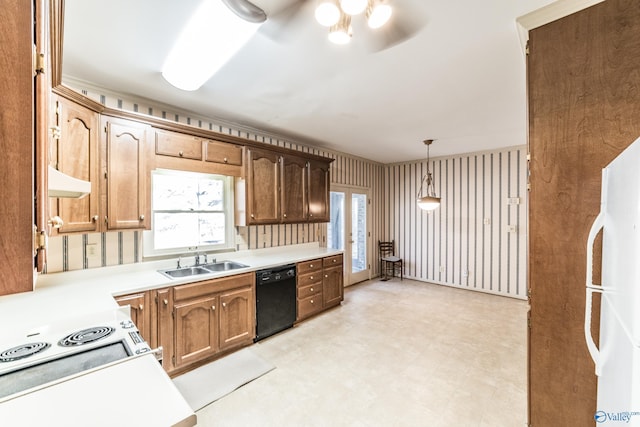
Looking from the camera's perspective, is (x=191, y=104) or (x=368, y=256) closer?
(x=191, y=104)

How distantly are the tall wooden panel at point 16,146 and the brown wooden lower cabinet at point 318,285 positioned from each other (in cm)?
284

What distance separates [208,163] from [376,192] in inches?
158

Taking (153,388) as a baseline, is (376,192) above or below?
above

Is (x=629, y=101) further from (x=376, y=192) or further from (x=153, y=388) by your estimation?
(x=376, y=192)

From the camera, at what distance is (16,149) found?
734 mm

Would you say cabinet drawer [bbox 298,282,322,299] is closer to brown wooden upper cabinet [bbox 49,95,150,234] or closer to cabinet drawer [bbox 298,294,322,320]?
cabinet drawer [bbox 298,294,322,320]

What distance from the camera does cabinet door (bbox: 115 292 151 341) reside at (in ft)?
6.84

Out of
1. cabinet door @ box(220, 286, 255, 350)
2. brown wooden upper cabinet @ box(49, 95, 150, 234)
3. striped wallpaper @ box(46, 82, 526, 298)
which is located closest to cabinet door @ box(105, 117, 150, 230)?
brown wooden upper cabinet @ box(49, 95, 150, 234)

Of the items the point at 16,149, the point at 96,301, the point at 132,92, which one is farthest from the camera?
the point at 132,92

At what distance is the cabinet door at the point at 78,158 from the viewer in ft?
6.35

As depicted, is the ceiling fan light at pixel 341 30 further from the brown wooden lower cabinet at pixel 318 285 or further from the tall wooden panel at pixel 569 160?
the brown wooden lower cabinet at pixel 318 285

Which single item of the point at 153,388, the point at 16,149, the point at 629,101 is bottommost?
the point at 153,388

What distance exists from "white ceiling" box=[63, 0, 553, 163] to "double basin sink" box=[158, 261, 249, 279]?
69.5 inches

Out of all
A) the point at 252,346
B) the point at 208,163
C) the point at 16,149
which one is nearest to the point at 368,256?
the point at 252,346
